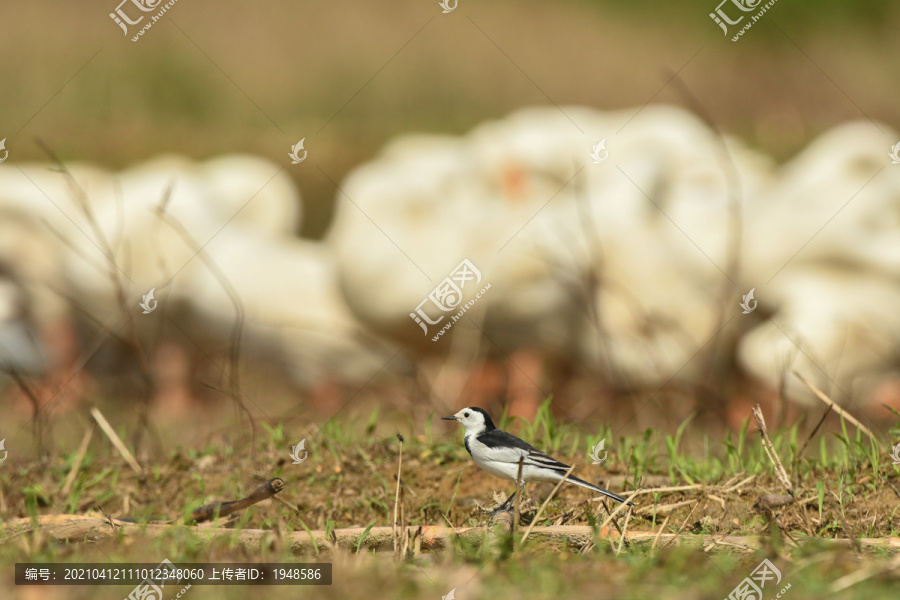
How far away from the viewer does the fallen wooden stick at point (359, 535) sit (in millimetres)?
2203

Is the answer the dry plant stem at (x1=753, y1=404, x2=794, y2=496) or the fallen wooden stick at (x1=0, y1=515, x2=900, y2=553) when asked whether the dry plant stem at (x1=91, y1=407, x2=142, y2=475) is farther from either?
the dry plant stem at (x1=753, y1=404, x2=794, y2=496)

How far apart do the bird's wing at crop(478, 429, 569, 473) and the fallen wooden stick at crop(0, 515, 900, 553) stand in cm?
17

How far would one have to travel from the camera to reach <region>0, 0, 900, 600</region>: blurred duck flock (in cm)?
223

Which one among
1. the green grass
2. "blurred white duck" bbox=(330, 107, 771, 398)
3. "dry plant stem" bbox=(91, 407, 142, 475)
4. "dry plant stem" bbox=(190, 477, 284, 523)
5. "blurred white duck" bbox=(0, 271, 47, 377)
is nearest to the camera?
the green grass

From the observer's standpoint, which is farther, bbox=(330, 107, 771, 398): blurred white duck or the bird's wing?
bbox=(330, 107, 771, 398): blurred white duck

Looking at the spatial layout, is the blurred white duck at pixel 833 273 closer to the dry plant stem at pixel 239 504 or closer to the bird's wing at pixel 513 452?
the bird's wing at pixel 513 452

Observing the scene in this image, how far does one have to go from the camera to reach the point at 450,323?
5.52 m

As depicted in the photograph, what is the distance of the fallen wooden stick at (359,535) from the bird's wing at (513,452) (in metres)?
0.17

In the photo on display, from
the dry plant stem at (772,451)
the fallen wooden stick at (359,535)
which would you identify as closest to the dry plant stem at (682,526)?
the fallen wooden stick at (359,535)

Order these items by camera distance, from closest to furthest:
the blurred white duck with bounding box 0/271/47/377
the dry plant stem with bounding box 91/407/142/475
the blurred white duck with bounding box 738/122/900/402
→ 1. the dry plant stem with bounding box 91/407/142/475
2. the blurred white duck with bounding box 738/122/900/402
3. the blurred white duck with bounding box 0/271/47/377

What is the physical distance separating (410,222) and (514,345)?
1.10 m

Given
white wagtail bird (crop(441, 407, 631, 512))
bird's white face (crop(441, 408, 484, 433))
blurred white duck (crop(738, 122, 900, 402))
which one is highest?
bird's white face (crop(441, 408, 484, 433))

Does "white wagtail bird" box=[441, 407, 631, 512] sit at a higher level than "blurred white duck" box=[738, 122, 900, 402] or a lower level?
higher

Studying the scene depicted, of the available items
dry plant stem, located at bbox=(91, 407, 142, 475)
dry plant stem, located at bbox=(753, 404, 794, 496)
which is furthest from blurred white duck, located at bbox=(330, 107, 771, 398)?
dry plant stem, located at bbox=(753, 404, 794, 496)
